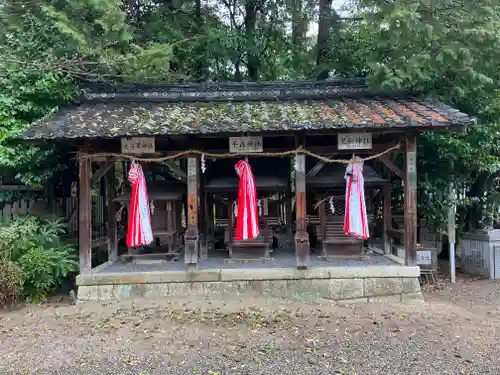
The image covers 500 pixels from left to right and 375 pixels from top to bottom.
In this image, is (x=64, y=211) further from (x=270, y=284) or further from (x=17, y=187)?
(x=270, y=284)

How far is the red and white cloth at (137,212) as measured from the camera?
8352 millimetres

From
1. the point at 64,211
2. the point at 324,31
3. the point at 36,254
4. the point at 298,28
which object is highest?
the point at 298,28

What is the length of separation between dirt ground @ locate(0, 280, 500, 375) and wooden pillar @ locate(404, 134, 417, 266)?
1.02 meters

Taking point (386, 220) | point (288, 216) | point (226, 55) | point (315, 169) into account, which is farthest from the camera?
point (226, 55)

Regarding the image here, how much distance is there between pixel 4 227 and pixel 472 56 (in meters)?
9.73

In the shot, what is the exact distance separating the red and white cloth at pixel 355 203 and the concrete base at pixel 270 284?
0.75 meters

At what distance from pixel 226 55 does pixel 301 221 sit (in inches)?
238

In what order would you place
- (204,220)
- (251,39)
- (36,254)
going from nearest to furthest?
(36,254)
(204,220)
(251,39)

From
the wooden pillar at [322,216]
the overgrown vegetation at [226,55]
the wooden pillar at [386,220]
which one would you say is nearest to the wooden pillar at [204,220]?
the wooden pillar at [322,216]

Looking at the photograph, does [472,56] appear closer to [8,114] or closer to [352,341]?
[352,341]

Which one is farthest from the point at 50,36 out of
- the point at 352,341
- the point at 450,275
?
the point at 450,275

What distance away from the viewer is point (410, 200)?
809cm

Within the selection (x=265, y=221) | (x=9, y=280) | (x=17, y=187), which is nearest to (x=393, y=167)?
(x=265, y=221)

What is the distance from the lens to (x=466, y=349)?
5766mm
